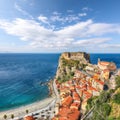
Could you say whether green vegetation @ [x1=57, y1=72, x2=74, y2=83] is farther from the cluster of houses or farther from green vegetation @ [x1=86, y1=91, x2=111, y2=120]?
green vegetation @ [x1=86, y1=91, x2=111, y2=120]

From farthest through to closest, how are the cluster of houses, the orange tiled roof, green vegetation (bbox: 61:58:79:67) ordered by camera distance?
green vegetation (bbox: 61:58:79:67) < the cluster of houses < the orange tiled roof

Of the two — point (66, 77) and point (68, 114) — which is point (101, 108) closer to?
point (68, 114)

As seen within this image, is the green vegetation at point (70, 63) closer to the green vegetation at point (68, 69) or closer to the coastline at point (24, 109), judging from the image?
the green vegetation at point (68, 69)

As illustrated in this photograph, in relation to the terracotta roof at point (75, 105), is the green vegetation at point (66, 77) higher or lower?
higher

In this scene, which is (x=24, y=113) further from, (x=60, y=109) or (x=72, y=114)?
(x=72, y=114)

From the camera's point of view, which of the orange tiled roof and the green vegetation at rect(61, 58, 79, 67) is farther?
the green vegetation at rect(61, 58, 79, 67)

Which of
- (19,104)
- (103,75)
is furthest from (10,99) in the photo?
(103,75)

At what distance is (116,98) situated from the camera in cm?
4375

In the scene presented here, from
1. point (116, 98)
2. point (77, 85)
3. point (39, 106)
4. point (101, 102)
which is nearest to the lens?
point (116, 98)

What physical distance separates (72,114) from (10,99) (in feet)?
117

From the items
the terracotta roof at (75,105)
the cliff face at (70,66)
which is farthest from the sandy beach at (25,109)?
the cliff face at (70,66)

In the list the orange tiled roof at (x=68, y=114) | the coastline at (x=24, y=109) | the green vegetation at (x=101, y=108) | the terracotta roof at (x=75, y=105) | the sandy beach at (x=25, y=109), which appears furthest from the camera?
the sandy beach at (x=25, y=109)

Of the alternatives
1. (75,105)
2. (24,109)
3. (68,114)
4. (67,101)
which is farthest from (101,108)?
(24,109)

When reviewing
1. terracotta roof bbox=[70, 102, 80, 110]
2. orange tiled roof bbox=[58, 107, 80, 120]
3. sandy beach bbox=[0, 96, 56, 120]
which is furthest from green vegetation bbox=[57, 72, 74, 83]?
orange tiled roof bbox=[58, 107, 80, 120]
